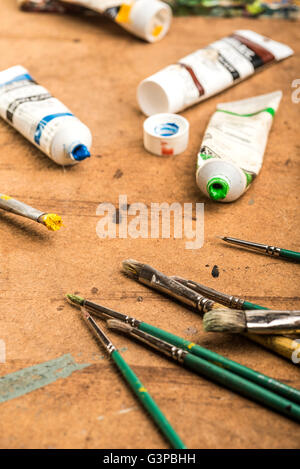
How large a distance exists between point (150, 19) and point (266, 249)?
2.94ft

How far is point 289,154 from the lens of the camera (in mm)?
1073

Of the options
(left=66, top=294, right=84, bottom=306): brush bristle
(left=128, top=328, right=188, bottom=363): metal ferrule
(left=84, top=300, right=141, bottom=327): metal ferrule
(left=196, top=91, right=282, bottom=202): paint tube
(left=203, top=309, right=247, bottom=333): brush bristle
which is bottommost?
(left=66, top=294, right=84, bottom=306): brush bristle

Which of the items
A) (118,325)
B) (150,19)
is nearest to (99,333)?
(118,325)

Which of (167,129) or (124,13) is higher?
(124,13)

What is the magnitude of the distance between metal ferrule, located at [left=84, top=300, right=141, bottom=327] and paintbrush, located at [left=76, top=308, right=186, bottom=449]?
1 centimetres

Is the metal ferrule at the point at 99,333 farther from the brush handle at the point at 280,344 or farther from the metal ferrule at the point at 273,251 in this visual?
the metal ferrule at the point at 273,251

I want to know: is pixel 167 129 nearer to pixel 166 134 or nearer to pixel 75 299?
pixel 166 134

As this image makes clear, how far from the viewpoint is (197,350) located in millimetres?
650

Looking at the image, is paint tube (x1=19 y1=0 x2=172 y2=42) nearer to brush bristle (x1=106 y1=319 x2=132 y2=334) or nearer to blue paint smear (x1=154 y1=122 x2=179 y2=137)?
blue paint smear (x1=154 y1=122 x2=179 y2=137)

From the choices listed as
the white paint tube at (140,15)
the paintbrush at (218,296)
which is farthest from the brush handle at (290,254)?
the white paint tube at (140,15)

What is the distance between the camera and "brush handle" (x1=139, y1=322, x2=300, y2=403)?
23.6 inches

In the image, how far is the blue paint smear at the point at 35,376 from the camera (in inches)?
25.2

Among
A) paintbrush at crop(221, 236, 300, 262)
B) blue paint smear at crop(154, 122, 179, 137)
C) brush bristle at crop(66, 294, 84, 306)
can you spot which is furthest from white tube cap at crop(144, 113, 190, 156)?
brush bristle at crop(66, 294, 84, 306)

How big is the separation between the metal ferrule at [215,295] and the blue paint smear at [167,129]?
434 mm
